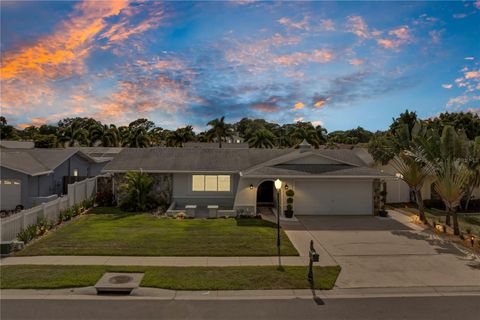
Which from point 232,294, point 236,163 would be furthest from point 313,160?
point 232,294

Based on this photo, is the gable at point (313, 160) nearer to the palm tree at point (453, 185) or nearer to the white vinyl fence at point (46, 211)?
the palm tree at point (453, 185)

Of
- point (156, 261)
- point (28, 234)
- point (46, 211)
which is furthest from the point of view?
point (46, 211)

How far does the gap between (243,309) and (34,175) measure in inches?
762

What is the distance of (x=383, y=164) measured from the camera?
2764 centimetres

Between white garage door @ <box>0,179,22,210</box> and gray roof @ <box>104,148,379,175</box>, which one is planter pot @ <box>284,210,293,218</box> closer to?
gray roof @ <box>104,148,379,175</box>

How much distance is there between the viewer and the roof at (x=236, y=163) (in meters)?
21.3

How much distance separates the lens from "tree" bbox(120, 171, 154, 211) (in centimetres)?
2161

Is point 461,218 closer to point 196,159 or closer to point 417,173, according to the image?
point 417,173

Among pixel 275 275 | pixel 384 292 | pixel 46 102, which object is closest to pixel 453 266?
pixel 384 292

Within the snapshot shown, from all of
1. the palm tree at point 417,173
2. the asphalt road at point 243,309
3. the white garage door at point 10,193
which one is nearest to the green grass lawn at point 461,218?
the palm tree at point 417,173

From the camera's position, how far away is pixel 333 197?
21312mm

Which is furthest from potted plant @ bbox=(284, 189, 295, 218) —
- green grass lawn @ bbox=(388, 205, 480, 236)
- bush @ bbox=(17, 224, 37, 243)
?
bush @ bbox=(17, 224, 37, 243)

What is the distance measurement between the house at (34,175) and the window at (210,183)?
969 cm

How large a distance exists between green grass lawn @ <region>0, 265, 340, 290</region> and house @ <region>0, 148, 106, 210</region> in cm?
1281
